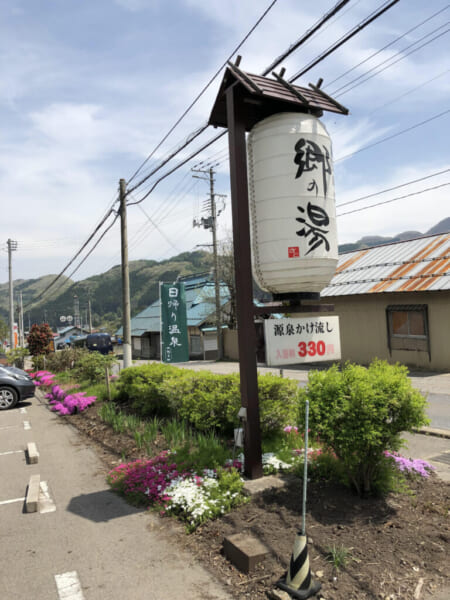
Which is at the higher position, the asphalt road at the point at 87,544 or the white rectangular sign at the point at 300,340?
the white rectangular sign at the point at 300,340

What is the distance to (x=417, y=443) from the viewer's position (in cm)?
777

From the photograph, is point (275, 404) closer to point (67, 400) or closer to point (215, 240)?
point (67, 400)

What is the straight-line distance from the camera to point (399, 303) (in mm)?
18297

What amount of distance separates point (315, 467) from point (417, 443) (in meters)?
3.34

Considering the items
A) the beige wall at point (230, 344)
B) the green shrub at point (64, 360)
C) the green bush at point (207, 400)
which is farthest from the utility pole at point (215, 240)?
the green bush at point (207, 400)

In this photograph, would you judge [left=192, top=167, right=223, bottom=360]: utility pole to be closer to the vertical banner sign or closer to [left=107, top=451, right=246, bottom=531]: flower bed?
the vertical banner sign

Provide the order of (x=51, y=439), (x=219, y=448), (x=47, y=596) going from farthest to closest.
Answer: (x=51, y=439), (x=219, y=448), (x=47, y=596)

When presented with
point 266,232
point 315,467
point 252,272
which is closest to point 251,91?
point 266,232

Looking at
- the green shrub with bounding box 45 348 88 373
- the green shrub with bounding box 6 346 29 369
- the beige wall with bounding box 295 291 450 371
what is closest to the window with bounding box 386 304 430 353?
the beige wall with bounding box 295 291 450 371

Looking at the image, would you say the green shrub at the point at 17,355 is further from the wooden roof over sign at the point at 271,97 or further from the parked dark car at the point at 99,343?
the wooden roof over sign at the point at 271,97

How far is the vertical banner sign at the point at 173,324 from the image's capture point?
1587cm

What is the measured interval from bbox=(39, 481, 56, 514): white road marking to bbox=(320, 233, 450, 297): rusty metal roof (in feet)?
47.8

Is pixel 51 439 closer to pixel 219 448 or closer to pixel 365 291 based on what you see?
pixel 219 448

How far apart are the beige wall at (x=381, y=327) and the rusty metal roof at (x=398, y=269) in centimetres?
51
